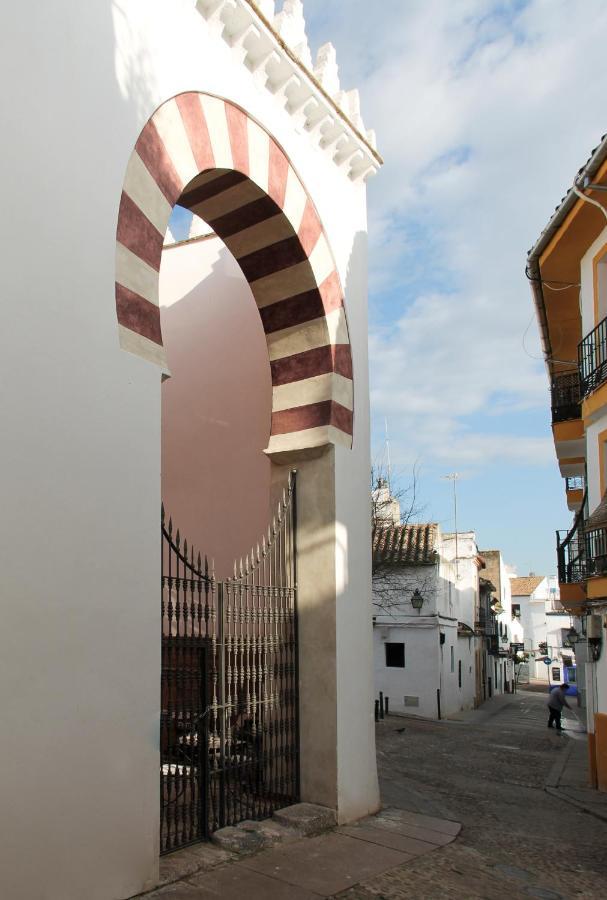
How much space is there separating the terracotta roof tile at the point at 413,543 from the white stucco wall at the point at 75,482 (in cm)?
1742

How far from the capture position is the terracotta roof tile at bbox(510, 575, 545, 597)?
61.9 metres

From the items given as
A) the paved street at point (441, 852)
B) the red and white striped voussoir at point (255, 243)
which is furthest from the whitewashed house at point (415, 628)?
the red and white striped voussoir at point (255, 243)

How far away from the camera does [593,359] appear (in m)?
10.4

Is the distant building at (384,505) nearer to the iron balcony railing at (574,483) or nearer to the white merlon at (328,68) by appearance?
the iron balcony railing at (574,483)

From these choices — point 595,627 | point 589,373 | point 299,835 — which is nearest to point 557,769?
point 595,627

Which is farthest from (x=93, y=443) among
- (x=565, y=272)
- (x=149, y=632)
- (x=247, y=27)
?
(x=565, y=272)

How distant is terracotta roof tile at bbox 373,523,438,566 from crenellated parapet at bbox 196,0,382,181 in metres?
15.1

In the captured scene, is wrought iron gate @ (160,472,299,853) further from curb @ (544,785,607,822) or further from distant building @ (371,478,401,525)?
distant building @ (371,478,401,525)

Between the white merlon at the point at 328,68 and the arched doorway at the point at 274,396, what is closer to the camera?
the arched doorway at the point at 274,396

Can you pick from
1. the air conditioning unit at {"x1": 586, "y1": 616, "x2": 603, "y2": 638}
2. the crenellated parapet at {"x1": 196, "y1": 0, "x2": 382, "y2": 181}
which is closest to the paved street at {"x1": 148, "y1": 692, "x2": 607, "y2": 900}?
the air conditioning unit at {"x1": 586, "y1": 616, "x2": 603, "y2": 638}

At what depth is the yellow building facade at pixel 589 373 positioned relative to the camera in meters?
9.40

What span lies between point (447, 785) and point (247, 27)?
27.0ft

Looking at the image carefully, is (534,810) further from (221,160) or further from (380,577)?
(380,577)

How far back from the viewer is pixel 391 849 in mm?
5879
